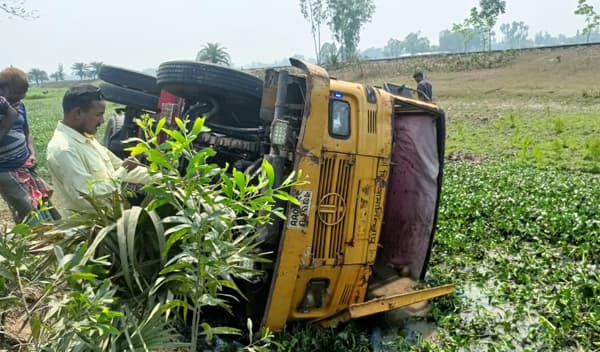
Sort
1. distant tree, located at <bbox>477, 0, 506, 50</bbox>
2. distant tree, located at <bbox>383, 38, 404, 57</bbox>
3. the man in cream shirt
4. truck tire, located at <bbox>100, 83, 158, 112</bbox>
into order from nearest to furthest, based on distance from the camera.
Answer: the man in cream shirt < truck tire, located at <bbox>100, 83, 158, 112</bbox> < distant tree, located at <bbox>477, 0, 506, 50</bbox> < distant tree, located at <bbox>383, 38, 404, 57</bbox>

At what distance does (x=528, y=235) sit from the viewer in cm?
684

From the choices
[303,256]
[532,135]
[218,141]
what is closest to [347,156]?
[303,256]

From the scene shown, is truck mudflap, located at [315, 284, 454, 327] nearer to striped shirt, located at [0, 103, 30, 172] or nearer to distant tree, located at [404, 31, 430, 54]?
striped shirt, located at [0, 103, 30, 172]

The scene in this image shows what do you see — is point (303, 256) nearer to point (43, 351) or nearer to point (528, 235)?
point (43, 351)

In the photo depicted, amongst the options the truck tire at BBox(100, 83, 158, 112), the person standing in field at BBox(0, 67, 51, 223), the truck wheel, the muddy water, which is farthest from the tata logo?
the truck wheel

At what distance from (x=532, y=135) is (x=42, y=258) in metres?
17.0

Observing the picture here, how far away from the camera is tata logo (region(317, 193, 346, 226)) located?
13.5 ft

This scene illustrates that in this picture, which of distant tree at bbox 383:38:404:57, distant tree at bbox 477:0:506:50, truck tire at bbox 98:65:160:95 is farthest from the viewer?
distant tree at bbox 383:38:404:57

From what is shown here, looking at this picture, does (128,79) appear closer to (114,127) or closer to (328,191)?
(114,127)

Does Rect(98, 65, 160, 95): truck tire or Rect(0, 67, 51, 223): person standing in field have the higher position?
Rect(98, 65, 160, 95): truck tire

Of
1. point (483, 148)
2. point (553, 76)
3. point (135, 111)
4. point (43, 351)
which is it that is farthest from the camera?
point (553, 76)

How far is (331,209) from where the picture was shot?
4.15 m

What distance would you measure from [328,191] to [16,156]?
264 cm

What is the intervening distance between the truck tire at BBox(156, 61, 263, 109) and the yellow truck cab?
59 centimetres
